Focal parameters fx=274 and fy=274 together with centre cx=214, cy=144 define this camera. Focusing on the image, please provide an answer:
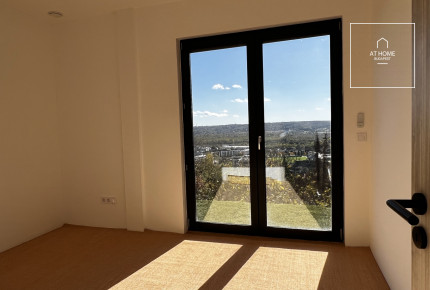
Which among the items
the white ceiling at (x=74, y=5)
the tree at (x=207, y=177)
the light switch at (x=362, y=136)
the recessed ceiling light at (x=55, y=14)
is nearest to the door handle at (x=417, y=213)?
the light switch at (x=362, y=136)

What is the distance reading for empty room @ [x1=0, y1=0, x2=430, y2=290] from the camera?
280 cm

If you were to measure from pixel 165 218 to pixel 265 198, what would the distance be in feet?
4.72

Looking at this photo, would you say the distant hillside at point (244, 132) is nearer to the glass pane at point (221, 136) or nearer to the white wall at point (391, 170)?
the glass pane at point (221, 136)

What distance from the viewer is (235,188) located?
371 centimetres

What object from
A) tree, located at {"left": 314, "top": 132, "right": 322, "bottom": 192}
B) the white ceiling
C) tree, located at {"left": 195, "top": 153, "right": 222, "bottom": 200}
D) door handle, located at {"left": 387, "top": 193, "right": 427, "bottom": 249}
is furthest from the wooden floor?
the white ceiling

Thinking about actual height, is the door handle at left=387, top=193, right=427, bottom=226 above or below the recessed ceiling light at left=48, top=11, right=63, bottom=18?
below

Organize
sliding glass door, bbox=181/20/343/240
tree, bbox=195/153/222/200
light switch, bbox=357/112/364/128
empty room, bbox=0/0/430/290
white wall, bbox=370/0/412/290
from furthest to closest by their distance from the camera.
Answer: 1. tree, bbox=195/153/222/200
2. sliding glass door, bbox=181/20/343/240
3. light switch, bbox=357/112/364/128
4. empty room, bbox=0/0/430/290
5. white wall, bbox=370/0/412/290

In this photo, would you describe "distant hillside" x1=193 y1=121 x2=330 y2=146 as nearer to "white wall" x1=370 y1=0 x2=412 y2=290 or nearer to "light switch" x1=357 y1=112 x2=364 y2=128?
"light switch" x1=357 y1=112 x2=364 y2=128

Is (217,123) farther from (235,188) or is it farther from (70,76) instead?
(70,76)

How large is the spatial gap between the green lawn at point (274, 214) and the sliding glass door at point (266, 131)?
12 millimetres

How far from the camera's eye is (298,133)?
3428 mm

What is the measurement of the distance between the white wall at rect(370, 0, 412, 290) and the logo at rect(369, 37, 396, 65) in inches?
7.8

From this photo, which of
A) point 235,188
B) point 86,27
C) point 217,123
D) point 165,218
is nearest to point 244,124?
point 217,123

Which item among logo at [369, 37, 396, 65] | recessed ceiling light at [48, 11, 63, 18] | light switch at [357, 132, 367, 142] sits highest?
recessed ceiling light at [48, 11, 63, 18]
